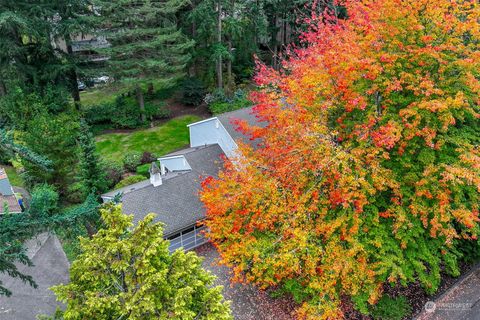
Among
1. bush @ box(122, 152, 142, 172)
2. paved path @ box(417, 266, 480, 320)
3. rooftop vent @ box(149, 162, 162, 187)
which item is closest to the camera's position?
paved path @ box(417, 266, 480, 320)

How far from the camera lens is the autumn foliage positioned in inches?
489

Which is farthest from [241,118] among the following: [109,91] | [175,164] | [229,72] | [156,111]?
[229,72]

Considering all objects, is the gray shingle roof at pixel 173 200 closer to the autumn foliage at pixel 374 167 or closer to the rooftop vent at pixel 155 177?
the rooftop vent at pixel 155 177

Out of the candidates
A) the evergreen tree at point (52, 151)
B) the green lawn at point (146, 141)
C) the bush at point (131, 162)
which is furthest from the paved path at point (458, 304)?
the green lawn at point (146, 141)

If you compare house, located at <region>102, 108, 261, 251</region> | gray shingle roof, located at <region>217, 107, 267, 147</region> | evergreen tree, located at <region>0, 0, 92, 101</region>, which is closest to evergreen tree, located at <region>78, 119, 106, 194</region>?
house, located at <region>102, 108, 261, 251</region>

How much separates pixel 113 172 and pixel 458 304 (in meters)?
20.5

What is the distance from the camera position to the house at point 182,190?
59.7 ft

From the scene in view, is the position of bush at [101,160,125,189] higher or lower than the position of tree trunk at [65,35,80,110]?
lower

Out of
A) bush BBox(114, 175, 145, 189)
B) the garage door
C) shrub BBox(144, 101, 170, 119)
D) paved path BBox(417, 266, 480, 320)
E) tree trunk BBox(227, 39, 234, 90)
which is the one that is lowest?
paved path BBox(417, 266, 480, 320)

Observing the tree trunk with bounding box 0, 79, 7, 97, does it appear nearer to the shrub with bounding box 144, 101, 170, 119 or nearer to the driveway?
the shrub with bounding box 144, 101, 170, 119

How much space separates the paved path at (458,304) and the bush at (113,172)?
60.9ft

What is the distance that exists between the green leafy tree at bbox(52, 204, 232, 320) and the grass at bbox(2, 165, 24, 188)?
17.8 meters

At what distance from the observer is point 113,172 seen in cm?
2436

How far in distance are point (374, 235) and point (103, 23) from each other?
24198mm
